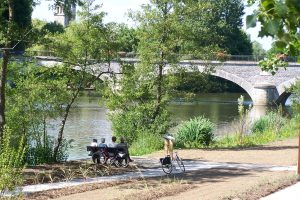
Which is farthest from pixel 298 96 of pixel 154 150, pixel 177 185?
pixel 177 185

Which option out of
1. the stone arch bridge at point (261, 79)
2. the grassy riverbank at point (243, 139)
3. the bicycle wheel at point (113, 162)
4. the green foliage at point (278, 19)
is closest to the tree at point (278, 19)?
the green foliage at point (278, 19)

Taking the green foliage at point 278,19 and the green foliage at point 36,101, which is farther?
the green foliage at point 36,101

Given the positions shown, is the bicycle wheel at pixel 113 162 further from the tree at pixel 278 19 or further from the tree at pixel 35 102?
the tree at pixel 278 19

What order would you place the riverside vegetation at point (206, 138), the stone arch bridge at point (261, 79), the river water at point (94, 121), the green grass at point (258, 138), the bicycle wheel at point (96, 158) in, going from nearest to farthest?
the bicycle wheel at point (96, 158)
the riverside vegetation at point (206, 138)
the green grass at point (258, 138)
the river water at point (94, 121)
the stone arch bridge at point (261, 79)

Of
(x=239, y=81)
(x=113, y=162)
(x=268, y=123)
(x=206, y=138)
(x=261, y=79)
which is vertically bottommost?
(x=113, y=162)

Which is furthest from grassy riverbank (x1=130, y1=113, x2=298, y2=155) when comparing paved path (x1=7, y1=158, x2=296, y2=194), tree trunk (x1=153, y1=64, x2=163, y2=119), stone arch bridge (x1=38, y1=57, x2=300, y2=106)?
stone arch bridge (x1=38, y1=57, x2=300, y2=106)

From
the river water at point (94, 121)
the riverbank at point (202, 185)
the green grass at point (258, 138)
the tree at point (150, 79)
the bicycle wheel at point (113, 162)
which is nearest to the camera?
the riverbank at point (202, 185)

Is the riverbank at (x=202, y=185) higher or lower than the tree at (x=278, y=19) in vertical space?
lower

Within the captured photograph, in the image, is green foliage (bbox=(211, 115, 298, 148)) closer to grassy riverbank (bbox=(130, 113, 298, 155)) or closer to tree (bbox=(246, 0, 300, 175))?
grassy riverbank (bbox=(130, 113, 298, 155))

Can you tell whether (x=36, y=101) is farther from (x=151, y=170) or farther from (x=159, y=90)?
(x=159, y=90)

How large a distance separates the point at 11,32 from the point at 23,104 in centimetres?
248

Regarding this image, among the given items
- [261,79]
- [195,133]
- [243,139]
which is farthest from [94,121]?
[261,79]

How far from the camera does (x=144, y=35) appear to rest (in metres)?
19.6

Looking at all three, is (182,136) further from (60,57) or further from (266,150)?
(60,57)
